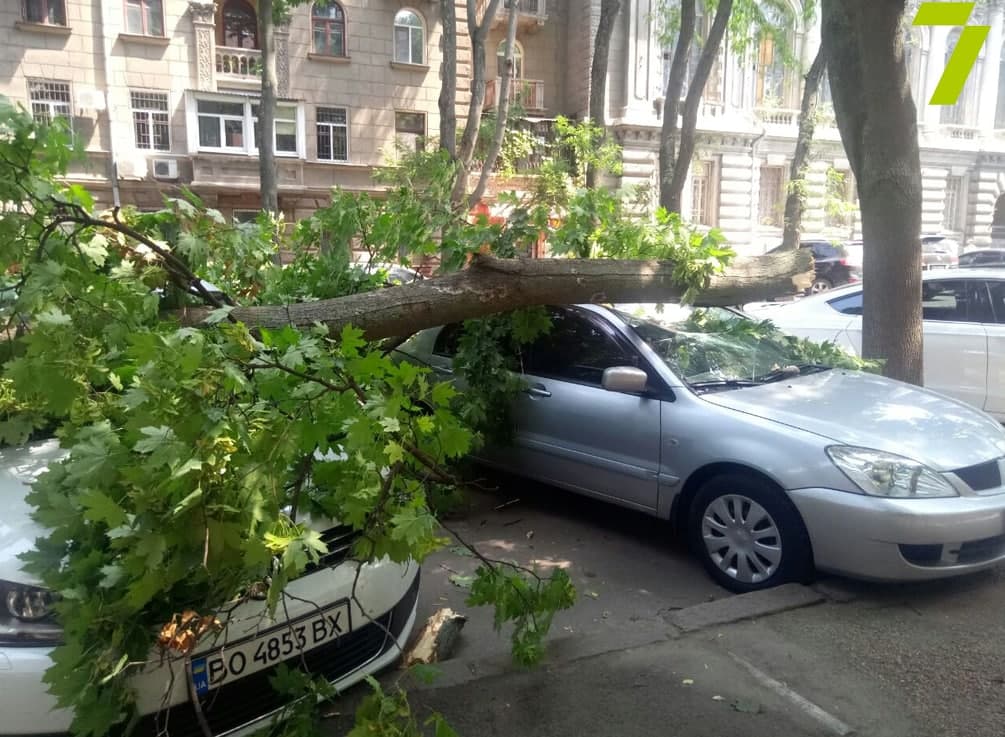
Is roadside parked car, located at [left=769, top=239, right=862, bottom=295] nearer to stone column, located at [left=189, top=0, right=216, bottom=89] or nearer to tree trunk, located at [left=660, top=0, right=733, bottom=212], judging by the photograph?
tree trunk, located at [left=660, top=0, right=733, bottom=212]

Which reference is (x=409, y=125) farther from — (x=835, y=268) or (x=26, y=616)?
(x=26, y=616)

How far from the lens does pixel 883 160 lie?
5883 millimetres

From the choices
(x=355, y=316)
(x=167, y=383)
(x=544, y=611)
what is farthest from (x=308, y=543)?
(x=355, y=316)

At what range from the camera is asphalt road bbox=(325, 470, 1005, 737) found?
10.2 feet

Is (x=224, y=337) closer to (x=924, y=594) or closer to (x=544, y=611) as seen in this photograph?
(x=544, y=611)

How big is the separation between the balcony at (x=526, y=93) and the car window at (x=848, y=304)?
1620 centimetres

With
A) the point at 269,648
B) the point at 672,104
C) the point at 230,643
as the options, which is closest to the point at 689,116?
the point at 672,104

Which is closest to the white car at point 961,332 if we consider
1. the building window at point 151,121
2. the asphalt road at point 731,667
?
the asphalt road at point 731,667

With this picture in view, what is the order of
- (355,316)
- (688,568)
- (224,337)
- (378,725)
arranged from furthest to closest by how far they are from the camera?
(688,568) < (355,316) < (378,725) < (224,337)

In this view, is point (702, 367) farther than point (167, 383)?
Yes

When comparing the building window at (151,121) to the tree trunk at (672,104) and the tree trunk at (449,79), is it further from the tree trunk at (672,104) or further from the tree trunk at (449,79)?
the tree trunk at (672,104)

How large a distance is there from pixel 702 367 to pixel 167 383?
11.5ft

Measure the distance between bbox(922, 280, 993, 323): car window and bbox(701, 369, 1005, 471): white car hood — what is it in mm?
2815

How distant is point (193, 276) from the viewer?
391cm
